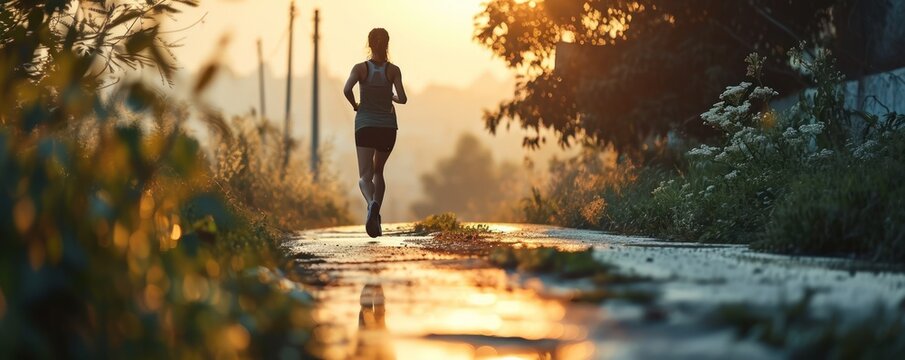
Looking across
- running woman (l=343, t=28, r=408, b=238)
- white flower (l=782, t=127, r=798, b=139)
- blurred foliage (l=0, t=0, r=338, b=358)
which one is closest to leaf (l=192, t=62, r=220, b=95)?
blurred foliage (l=0, t=0, r=338, b=358)

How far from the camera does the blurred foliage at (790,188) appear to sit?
7.23m

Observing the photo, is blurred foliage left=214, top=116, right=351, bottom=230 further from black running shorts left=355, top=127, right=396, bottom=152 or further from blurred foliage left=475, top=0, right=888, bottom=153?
black running shorts left=355, top=127, right=396, bottom=152

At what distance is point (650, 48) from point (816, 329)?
12683 millimetres

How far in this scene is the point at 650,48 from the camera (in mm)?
16156

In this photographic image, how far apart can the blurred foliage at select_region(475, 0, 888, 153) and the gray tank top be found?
5.46 metres

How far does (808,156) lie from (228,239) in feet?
17.6

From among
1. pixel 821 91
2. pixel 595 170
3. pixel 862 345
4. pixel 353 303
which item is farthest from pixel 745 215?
pixel 595 170

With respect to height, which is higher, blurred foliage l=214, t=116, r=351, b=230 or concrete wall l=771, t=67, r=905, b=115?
concrete wall l=771, t=67, r=905, b=115

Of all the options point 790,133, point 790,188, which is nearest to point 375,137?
point 790,133

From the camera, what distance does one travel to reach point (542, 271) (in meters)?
6.19

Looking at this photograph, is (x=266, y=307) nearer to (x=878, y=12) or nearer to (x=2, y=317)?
(x=2, y=317)

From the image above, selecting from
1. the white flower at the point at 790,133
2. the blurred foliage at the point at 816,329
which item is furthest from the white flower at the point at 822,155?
the blurred foliage at the point at 816,329

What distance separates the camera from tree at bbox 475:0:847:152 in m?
16.2

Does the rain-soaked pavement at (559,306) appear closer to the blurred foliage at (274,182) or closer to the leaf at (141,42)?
the leaf at (141,42)
